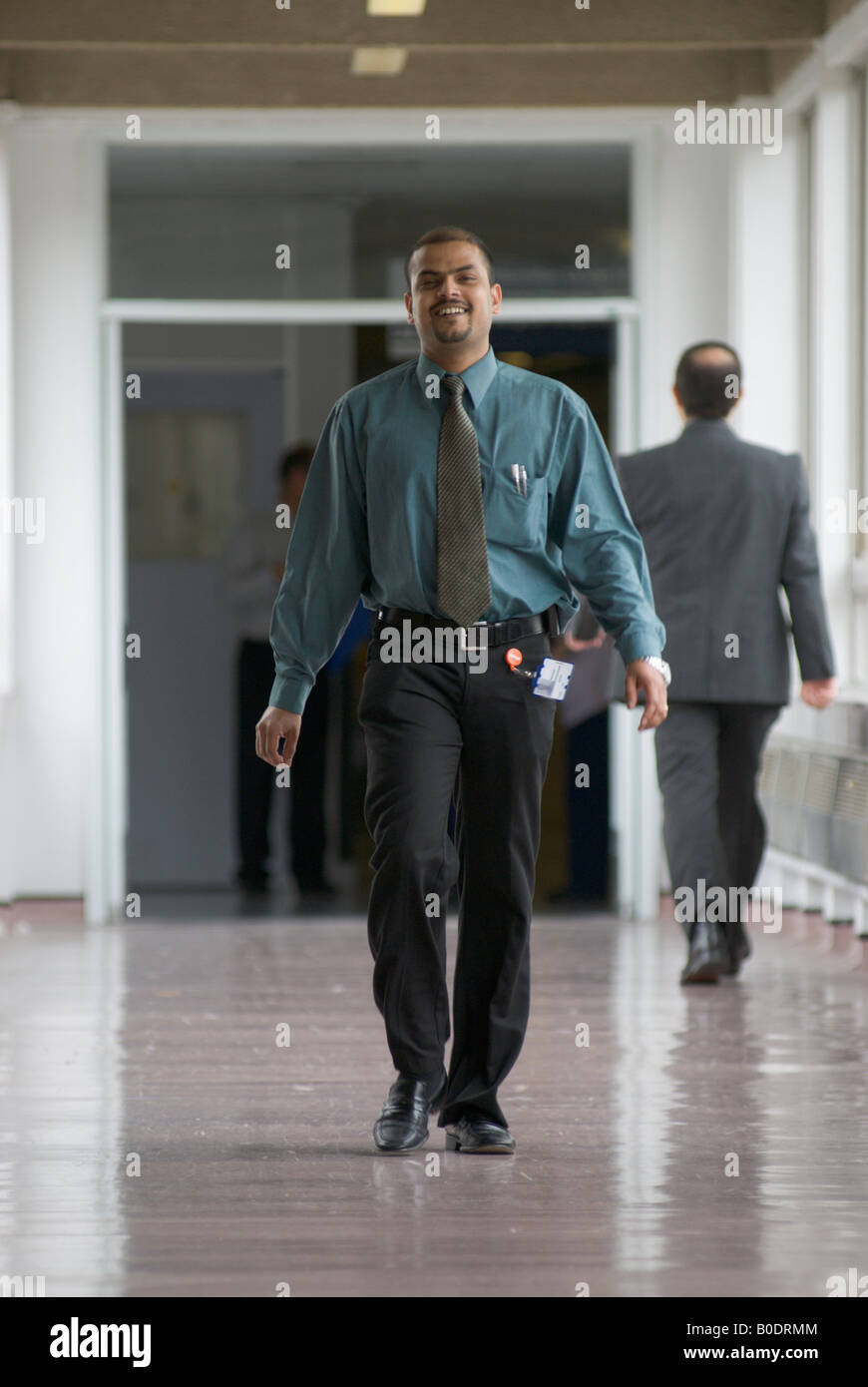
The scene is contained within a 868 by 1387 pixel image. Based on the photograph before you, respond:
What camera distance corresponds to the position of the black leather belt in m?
3.64

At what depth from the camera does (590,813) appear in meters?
8.12

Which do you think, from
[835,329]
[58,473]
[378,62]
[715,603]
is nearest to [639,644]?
[715,603]

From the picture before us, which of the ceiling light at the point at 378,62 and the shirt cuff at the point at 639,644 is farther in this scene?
the ceiling light at the point at 378,62

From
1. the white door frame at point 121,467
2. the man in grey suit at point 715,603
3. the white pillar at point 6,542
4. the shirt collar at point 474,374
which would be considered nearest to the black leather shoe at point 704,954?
the man in grey suit at point 715,603

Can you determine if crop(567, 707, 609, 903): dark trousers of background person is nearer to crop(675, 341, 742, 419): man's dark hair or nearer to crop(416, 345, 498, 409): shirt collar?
crop(675, 341, 742, 419): man's dark hair

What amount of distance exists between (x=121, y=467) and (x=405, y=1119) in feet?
13.8

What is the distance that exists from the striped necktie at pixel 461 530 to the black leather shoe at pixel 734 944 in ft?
8.74

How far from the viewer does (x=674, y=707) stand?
19.2ft

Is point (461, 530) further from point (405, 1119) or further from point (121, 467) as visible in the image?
point (121, 467)

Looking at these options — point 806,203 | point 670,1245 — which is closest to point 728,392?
point 806,203

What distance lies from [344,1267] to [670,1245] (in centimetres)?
51

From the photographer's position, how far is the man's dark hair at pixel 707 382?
5.87 m

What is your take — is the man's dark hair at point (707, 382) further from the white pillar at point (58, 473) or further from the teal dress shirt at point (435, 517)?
the white pillar at point (58, 473)
